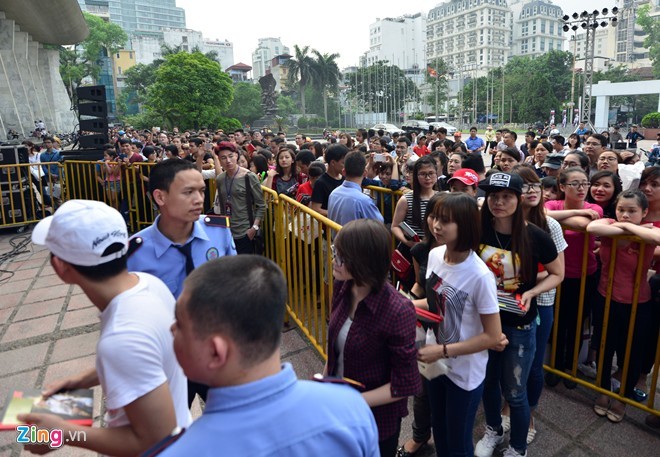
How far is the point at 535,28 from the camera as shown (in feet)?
382

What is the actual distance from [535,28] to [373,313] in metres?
136

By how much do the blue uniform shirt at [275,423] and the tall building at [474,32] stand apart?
12126 centimetres

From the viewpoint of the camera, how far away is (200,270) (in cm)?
110

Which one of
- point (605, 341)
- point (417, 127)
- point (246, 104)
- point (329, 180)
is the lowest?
point (605, 341)

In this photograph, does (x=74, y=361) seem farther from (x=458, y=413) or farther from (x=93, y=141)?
(x=93, y=141)

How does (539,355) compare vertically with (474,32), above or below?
below

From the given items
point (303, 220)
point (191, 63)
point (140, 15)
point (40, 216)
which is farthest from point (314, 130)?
point (140, 15)

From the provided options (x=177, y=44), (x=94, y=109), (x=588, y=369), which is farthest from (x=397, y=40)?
(x=588, y=369)

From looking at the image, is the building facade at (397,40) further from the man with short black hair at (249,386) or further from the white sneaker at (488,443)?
the man with short black hair at (249,386)

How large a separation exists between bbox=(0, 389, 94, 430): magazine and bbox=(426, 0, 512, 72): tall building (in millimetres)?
121115

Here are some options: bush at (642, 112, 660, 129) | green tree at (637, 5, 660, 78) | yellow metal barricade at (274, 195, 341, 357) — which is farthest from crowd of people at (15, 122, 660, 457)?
green tree at (637, 5, 660, 78)

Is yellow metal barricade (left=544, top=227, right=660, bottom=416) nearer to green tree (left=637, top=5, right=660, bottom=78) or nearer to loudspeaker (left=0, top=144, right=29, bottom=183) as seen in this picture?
loudspeaker (left=0, top=144, right=29, bottom=183)

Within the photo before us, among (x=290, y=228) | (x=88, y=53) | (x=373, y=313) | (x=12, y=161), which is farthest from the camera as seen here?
(x=88, y=53)

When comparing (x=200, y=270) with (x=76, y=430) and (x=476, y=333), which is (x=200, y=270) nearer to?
(x=76, y=430)
